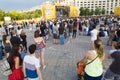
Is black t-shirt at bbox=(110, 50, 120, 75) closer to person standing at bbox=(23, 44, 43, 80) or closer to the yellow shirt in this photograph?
the yellow shirt

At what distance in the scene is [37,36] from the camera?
968cm

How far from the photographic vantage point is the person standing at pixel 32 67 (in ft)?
18.5

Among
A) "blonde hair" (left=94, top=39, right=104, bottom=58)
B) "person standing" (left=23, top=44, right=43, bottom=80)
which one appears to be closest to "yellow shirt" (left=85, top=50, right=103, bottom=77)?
"blonde hair" (left=94, top=39, right=104, bottom=58)

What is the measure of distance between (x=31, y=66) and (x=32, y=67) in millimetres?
32

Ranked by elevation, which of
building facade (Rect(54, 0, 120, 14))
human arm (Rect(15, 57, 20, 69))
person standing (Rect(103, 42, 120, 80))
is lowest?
building facade (Rect(54, 0, 120, 14))

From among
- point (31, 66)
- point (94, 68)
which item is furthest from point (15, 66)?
point (94, 68)

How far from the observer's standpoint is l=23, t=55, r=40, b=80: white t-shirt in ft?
18.5

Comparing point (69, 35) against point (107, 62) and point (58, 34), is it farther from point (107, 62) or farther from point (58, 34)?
point (107, 62)

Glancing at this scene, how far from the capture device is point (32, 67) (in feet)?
18.7

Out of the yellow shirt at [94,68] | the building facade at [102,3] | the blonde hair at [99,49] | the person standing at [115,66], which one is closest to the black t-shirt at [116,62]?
the person standing at [115,66]

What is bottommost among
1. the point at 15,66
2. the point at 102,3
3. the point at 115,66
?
the point at 102,3

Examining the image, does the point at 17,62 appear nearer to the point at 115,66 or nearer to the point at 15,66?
the point at 15,66

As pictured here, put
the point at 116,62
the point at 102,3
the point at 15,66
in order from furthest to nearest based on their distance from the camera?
1. the point at 102,3
2. the point at 116,62
3. the point at 15,66

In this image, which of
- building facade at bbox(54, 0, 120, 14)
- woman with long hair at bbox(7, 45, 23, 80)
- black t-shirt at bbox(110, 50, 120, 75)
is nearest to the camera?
woman with long hair at bbox(7, 45, 23, 80)
